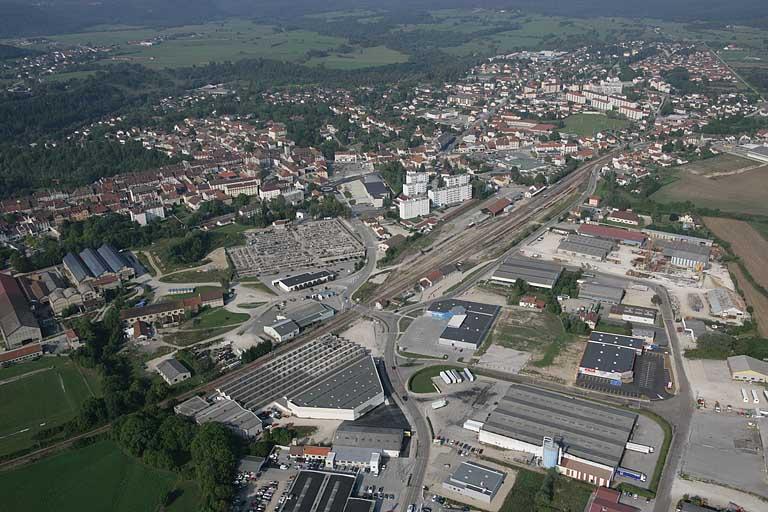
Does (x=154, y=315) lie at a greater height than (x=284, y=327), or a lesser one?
lesser

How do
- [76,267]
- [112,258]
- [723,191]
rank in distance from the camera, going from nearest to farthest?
[76,267] → [112,258] → [723,191]

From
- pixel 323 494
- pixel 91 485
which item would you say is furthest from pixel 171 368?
pixel 323 494

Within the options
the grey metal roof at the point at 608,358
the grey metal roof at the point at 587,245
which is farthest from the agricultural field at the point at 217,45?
the grey metal roof at the point at 608,358

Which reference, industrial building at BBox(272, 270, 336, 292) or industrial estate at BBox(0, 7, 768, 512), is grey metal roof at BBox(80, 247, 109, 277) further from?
industrial building at BBox(272, 270, 336, 292)

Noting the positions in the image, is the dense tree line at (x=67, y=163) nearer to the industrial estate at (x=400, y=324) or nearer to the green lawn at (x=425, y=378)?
the industrial estate at (x=400, y=324)

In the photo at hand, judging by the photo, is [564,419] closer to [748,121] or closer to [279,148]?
[279,148]

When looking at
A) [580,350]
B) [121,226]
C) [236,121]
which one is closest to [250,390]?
[580,350]

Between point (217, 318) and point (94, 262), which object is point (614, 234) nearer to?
point (217, 318)
